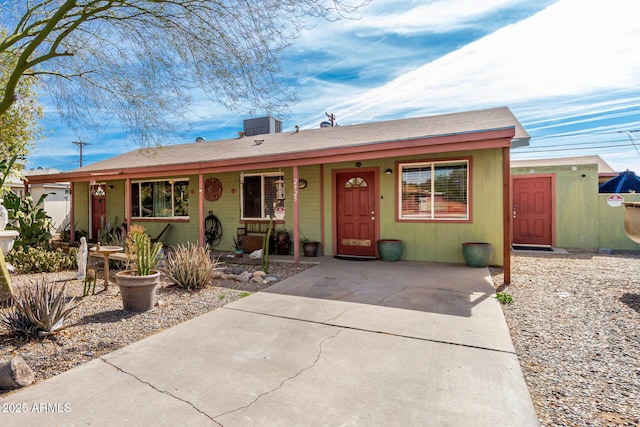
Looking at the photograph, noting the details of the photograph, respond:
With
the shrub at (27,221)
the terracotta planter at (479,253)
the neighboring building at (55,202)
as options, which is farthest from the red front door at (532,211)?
the neighboring building at (55,202)

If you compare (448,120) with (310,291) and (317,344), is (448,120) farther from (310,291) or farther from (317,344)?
(317,344)

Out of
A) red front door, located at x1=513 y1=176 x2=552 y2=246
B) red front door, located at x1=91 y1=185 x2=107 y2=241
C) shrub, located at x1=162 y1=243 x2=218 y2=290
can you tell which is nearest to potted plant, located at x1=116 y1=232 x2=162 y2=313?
shrub, located at x1=162 y1=243 x2=218 y2=290

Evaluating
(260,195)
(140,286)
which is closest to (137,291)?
(140,286)

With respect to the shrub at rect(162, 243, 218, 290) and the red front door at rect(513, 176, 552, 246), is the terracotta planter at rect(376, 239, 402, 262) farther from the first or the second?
the red front door at rect(513, 176, 552, 246)

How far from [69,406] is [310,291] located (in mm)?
3381

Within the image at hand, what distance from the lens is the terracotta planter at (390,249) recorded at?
7.52 m

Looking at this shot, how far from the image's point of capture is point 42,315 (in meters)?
3.52

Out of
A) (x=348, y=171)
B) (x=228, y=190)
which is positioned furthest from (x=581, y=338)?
(x=228, y=190)

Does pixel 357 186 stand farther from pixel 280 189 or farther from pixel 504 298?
pixel 504 298

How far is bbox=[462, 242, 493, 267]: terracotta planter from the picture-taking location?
6.76 m

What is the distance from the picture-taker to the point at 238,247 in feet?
29.8

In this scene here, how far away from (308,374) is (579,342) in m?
2.66

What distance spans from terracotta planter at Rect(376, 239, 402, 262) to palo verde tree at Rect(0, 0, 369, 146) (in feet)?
13.4

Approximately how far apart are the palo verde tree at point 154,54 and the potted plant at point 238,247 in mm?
3942
